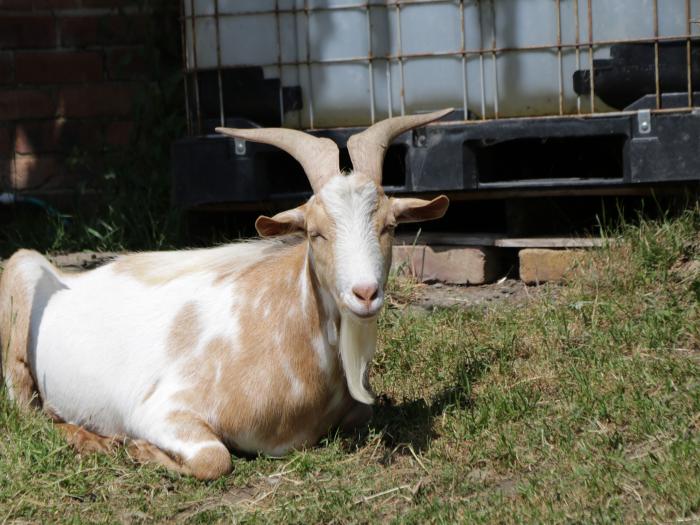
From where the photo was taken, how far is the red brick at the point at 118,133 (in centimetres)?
655

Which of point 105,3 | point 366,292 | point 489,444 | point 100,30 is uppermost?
point 105,3

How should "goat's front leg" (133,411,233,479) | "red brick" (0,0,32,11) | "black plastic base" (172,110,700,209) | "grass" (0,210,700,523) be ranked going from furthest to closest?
"red brick" (0,0,32,11) < "black plastic base" (172,110,700,209) < "goat's front leg" (133,411,233,479) < "grass" (0,210,700,523)

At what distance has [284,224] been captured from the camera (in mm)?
3879

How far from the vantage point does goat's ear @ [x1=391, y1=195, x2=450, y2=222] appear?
3930 mm

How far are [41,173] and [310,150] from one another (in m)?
2.93

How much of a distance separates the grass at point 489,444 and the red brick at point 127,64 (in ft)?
8.00

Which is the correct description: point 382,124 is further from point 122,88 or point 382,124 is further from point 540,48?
point 122,88

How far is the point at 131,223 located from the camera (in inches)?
244

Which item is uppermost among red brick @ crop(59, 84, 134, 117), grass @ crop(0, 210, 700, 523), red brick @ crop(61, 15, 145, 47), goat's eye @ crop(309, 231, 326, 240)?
red brick @ crop(61, 15, 145, 47)

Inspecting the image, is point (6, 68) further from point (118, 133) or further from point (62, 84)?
point (118, 133)

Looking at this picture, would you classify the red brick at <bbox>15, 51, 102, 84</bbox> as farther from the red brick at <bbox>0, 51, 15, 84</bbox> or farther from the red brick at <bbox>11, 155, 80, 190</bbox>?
the red brick at <bbox>11, 155, 80, 190</bbox>

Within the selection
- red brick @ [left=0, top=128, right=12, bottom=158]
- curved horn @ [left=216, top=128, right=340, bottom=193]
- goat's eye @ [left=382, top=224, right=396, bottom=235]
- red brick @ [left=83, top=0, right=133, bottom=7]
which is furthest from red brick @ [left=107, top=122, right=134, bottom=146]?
goat's eye @ [left=382, top=224, right=396, bottom=235]

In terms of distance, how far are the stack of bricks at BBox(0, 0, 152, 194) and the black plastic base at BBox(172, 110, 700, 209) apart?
3.99 ft

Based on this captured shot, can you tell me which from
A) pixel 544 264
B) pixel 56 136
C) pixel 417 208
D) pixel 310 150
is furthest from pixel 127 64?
pixel 417 208
